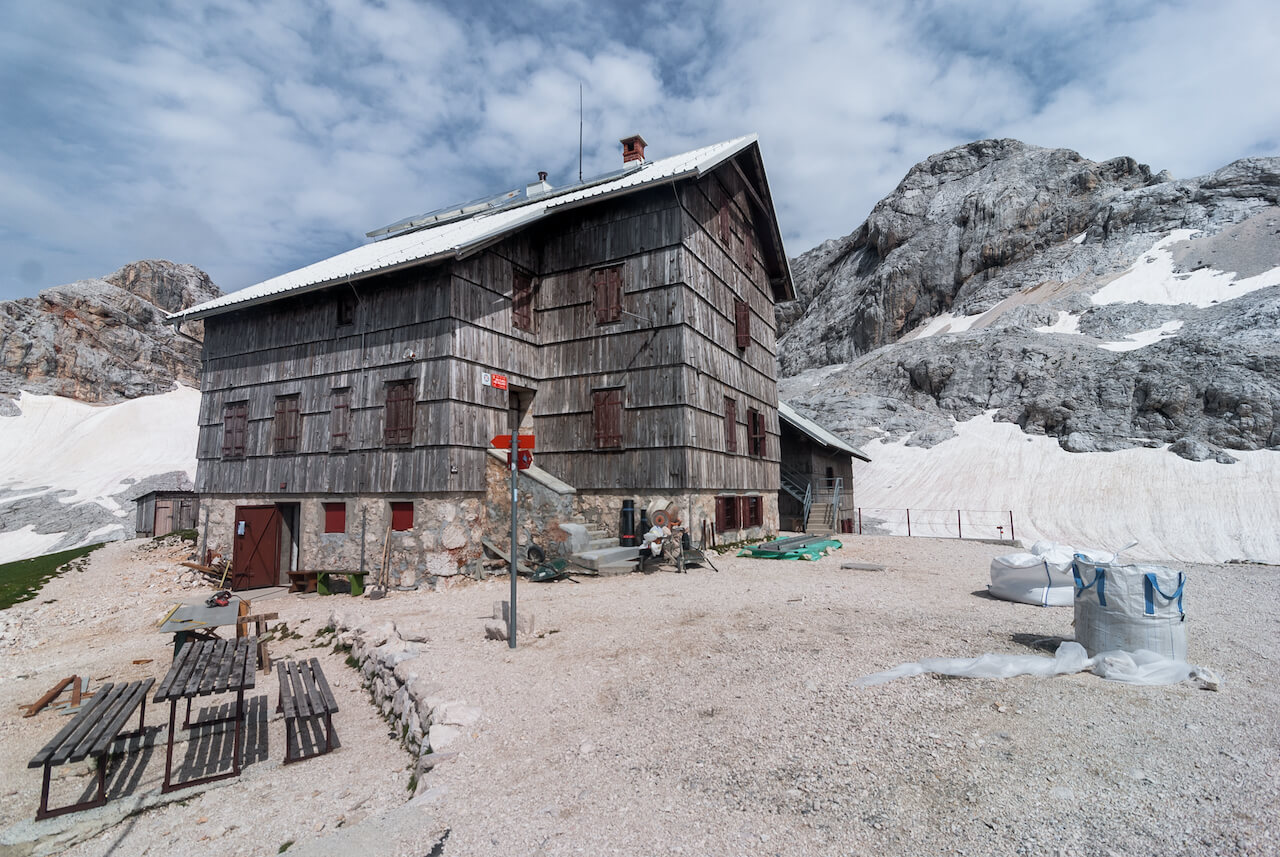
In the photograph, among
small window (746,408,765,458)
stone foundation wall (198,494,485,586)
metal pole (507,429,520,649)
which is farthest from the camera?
small window (746,408,765,458)

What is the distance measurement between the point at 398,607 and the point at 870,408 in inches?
1613

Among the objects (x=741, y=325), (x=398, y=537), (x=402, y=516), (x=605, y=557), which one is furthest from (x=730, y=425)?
(x=398, y=537)

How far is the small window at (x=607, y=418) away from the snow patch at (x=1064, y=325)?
43279 millimetres

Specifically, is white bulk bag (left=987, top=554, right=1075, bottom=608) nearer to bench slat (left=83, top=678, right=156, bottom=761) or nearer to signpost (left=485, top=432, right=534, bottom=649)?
signpost (left=485, top=432, right=534, bottom=649)

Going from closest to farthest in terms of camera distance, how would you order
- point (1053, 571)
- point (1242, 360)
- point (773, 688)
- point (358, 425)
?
point (773, 688) < point (1053, 571) < point (358, 425) < point (1242, 360)

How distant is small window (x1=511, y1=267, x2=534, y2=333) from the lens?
703 inches

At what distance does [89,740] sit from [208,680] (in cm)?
107

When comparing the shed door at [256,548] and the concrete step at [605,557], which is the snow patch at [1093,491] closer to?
the concrete step at [605,557]

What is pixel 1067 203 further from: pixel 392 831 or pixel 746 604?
pixel 392 831

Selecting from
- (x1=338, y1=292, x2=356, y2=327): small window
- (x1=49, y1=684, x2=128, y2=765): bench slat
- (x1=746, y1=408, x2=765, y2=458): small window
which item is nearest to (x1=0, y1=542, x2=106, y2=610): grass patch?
(x1=338, y1=292, x2=356, y2=327): small window

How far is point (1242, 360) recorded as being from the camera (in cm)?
3369

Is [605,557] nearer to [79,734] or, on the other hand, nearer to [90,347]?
[79,734]

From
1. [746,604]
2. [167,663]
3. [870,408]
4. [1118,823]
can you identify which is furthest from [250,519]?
[870,408]

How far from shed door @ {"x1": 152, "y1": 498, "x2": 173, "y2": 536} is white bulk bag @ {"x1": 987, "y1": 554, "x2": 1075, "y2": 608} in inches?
1552
